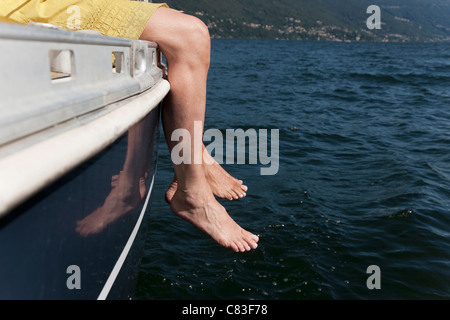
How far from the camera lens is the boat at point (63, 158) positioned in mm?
755

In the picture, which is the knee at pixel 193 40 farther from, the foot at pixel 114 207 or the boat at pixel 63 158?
the foot at pixel 114 207

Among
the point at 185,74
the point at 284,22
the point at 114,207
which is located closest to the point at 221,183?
the point at 185,74

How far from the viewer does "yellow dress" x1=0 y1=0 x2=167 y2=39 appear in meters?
1.47

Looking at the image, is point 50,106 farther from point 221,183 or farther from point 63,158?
point 221,183

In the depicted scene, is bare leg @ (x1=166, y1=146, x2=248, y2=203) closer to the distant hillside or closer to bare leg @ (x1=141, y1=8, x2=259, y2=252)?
bare leg @ (x1=141, y1=8, x2=259, y2=252)

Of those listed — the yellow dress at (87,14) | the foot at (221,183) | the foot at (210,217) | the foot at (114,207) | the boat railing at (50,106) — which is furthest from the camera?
the foot at (221,183)

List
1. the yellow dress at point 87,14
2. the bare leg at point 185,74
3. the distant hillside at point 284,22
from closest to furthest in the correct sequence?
the yellow dress at point 87,14 → the bare leg at point 185,74 → the distant hillside at point 284,22

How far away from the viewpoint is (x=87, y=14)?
1705mm

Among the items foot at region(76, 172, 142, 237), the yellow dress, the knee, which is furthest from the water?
the yellow dress

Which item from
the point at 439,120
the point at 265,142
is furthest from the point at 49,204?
the point at 439,120

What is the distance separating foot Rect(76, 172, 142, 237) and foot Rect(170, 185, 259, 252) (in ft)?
1.60

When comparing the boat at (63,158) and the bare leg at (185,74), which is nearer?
the boat at (63,158)

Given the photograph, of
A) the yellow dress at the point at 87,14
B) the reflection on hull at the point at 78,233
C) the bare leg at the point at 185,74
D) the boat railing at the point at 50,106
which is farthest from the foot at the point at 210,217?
the boat railing at the point at 50,106

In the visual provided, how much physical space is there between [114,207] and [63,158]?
0.66 m
